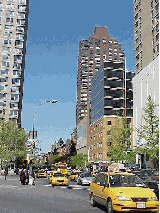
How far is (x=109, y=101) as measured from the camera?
94.6 metres

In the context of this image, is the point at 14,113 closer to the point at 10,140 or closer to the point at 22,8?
the point at 10,140

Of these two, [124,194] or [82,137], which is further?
[82,137]

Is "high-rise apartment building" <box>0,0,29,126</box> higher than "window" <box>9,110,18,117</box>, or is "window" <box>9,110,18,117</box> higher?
"high-rise apartment building" <box>0,0,29,126</box>

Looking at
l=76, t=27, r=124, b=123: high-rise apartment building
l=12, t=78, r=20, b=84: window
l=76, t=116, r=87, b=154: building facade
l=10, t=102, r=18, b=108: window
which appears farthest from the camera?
l=76, t=27, r=124, b=123: high-rise apartment building

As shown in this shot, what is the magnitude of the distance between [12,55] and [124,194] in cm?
8046

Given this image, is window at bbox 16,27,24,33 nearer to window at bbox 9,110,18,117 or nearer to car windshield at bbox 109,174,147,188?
window at bbox 9,110,18,117

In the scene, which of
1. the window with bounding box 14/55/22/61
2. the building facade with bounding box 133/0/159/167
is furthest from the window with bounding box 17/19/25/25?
the building facade with bounding box 133/0/159/167

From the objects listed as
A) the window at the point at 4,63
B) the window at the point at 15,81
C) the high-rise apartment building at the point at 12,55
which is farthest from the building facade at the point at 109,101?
the window at the point at 4,63

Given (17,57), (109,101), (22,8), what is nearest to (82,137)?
(109,101)

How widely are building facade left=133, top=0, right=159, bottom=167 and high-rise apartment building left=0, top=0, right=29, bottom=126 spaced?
1293 inches

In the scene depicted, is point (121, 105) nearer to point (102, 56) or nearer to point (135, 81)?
point (135, 81)

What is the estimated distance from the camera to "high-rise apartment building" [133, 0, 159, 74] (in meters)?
64.5

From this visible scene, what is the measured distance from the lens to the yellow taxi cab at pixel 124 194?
35.6 feet

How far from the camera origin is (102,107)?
313ft
